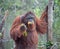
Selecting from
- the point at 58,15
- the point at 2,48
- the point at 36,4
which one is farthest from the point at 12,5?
the point at 58,15

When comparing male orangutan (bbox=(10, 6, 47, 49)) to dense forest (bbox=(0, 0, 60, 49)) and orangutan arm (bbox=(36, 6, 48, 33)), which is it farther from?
dense forest (bbox=(0, 0, 60, 49))

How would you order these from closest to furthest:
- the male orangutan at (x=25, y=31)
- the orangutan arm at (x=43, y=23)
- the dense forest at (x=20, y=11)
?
the male orangutan at (x=25, y=31) → the orangutan arm at (x=43, y=23) → the dense forest at (x=20, y=11)

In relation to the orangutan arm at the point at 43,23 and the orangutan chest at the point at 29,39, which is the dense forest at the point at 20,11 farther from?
the orangutan chest at the point at 29,39

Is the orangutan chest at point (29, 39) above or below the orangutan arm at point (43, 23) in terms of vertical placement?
below

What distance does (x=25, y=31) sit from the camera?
4.11m

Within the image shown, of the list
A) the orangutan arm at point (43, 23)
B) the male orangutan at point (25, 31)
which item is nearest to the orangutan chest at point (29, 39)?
the male orangutan at point (25, 31)

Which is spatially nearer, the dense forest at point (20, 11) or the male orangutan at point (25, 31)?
the male orangutan at point (25, 31)

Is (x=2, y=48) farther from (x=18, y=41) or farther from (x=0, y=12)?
(x=18, y=41)

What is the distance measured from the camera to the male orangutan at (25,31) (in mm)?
4098

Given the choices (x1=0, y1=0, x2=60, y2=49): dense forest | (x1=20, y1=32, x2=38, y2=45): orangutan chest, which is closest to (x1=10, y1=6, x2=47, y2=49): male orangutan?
(x1=20, y1=32, x2=38, y2=45): orangutan chest

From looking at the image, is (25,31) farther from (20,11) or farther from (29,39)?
(20,11)

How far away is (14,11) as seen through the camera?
8.35m

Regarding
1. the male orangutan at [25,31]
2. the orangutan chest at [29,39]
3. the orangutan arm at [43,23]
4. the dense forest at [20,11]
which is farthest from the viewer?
the dense forest at [20,11]

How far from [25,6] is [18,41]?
14.6 feet
